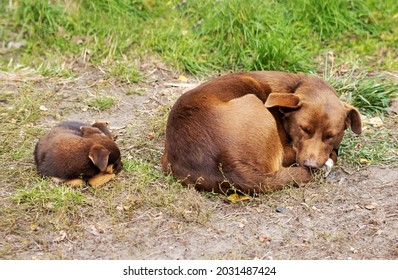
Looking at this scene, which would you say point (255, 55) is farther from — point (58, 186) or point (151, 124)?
point (58, 186)

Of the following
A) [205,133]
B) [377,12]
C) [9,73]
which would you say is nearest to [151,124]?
[205,133]

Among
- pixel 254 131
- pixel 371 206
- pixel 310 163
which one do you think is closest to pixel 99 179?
pixel 254 131

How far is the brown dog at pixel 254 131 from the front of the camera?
6484mm

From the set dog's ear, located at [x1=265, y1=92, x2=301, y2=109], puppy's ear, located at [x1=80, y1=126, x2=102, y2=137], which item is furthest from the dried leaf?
dog's ear, located at [x1=265, y1=92, x2=301, y2=109]

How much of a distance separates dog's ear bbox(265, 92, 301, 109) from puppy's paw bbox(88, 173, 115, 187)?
1.66 m

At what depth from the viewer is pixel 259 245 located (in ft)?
A: 19.7

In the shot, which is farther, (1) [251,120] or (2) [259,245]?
(1) [251,120]

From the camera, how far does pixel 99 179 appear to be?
6.86 meters

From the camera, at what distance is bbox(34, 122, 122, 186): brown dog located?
677 centimetres

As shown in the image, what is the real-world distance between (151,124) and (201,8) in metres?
2.40

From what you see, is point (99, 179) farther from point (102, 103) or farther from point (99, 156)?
point (102, 103)

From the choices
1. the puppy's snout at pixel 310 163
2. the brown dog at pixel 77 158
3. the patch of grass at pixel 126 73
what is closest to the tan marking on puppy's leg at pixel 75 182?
the brown dog at pixel 77 158

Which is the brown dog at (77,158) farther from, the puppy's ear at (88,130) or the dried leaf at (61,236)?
the dried leaf at (61,236)

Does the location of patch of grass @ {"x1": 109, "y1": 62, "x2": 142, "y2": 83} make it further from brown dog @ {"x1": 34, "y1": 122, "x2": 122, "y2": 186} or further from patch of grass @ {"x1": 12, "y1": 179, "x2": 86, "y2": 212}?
patch of grass @ {"x1": 12, "y1": 179, "x2": 86, "y2": 212}
